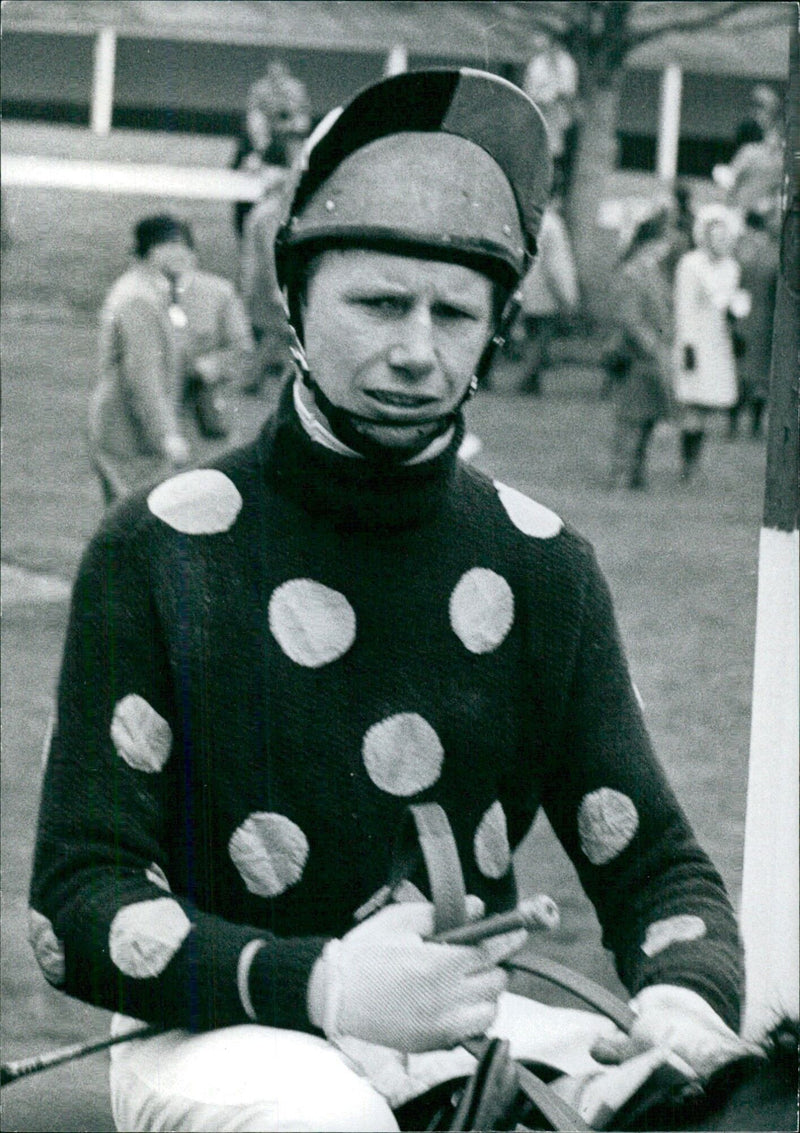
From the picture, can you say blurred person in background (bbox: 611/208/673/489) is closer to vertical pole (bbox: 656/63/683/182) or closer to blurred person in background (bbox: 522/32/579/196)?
blurred person in background (bbox: 522/32/579/196)

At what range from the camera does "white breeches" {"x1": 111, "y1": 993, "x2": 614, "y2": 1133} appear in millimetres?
1771

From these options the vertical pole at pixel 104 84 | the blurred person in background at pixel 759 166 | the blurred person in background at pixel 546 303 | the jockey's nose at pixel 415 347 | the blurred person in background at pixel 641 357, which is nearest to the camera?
the jockey's nose at pixel 415 347

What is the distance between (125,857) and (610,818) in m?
0.52

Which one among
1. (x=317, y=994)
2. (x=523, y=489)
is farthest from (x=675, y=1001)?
(x=523, y=489)

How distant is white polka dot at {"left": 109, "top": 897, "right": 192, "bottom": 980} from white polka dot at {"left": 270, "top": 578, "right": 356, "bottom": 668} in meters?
0.30

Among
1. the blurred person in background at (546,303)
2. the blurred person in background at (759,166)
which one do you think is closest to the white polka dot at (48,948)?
the blurred person in background at (546,303)

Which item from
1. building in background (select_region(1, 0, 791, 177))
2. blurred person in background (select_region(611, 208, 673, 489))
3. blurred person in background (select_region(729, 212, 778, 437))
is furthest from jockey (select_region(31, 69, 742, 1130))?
blurred person in background (select_region(729, 212, 778, 437))

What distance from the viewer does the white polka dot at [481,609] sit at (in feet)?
6.91

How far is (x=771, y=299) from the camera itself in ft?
47.0

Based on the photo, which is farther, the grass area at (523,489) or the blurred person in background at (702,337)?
the blurred person in background at (702,337)

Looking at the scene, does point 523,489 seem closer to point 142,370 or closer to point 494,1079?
point 142,370

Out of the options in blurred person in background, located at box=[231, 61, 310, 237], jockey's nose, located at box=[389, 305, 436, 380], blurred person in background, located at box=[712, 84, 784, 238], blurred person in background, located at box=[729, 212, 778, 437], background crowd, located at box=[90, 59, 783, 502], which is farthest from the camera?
blurred person in background, located at box=[712, 84, 784, 238]

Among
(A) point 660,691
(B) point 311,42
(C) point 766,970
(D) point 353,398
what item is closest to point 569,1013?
(D) point 353,398

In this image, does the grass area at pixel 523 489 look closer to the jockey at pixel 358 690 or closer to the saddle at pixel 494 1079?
the jockey at pixel 358 690
